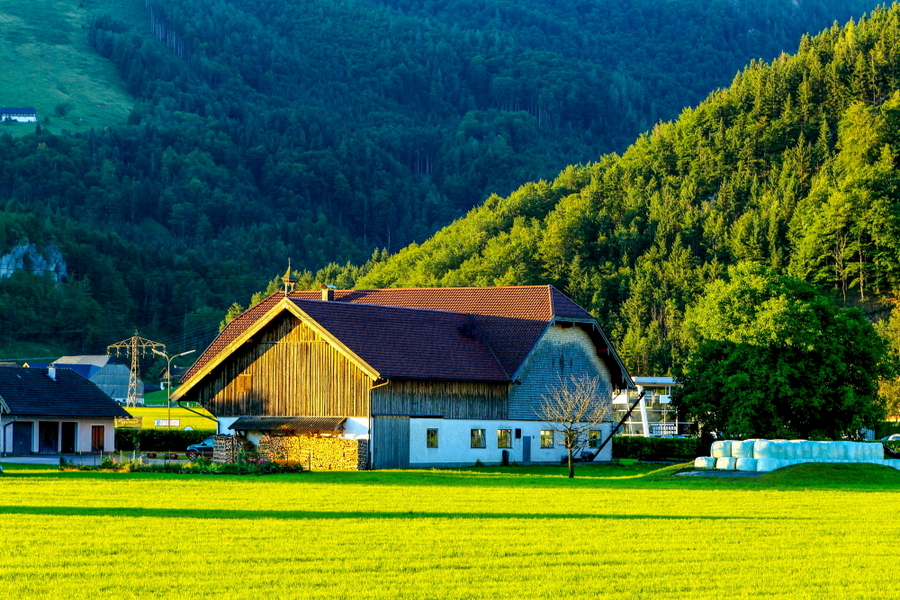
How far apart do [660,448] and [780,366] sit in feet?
29.9

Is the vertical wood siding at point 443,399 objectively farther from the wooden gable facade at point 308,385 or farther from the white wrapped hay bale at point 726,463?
the white wrapped hay bale at point 726,463

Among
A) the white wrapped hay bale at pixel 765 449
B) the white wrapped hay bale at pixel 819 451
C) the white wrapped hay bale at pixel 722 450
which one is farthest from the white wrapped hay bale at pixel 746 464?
the white wrapped hay bale at pixel 819 451

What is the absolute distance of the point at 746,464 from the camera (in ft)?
171

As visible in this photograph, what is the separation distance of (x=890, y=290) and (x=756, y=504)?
9960 cm

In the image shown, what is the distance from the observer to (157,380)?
196 metres

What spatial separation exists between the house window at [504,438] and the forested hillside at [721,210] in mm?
72674

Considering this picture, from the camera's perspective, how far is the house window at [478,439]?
6052cm

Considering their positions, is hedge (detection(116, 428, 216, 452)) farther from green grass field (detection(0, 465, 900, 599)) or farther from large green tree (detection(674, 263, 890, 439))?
green grass field (detection(0, 465, 900, 599))

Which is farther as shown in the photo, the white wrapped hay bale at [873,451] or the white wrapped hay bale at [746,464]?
the white wrapped hay bale at [873,451]

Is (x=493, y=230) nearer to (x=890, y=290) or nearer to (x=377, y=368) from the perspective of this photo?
(x=890, y=290)

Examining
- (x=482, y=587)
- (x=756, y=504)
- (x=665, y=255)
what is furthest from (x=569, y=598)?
(x=665, y=255)

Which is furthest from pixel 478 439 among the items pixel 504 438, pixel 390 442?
pixel 390 442

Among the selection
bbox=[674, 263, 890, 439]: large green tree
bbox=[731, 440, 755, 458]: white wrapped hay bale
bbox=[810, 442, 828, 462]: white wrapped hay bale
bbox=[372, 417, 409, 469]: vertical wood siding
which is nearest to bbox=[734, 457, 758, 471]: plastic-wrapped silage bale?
bbox=[731, 440, 755, 458]: white wrapped hay bale

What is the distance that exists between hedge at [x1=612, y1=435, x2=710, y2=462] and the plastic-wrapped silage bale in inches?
724
